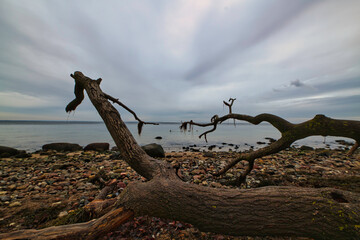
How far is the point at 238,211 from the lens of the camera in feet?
7.38

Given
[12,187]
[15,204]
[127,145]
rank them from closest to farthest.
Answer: [127,145], [15,204], [12,187]

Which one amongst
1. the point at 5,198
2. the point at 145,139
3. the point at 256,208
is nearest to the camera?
the point at 256,208

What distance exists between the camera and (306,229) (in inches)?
79.0

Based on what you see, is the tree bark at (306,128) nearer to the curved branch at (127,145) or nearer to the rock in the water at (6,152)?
the curved branch at (127,145)

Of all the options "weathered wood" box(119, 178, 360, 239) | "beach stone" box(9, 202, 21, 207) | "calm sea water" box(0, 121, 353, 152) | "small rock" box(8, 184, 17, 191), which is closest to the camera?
"weathered wood" box(119, 178, 360, 239)

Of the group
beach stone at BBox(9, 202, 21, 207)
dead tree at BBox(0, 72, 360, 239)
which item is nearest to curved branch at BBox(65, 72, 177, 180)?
dead tree at BBox(0, 72, 360, 239)

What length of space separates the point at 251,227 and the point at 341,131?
8.58ft

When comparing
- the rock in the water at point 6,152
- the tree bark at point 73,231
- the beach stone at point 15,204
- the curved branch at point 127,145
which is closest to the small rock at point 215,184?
the curved branch at point 127,145

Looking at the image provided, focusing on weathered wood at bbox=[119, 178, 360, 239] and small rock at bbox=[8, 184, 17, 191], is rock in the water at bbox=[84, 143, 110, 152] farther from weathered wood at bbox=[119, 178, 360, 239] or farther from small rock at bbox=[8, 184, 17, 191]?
weathered wood at bbox=[119, 178, 360, 239]

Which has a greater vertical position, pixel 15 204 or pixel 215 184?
pixel 215 184

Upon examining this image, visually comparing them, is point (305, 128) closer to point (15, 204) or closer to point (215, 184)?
point (215, 184)

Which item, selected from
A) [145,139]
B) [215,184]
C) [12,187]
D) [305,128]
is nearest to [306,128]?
[305,128]

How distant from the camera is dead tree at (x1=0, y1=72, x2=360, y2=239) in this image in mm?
1940

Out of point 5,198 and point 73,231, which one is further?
point 5,198
